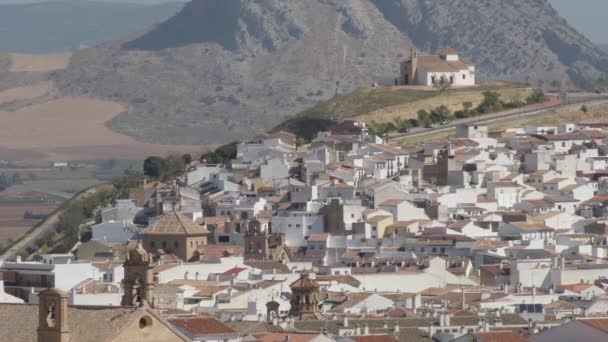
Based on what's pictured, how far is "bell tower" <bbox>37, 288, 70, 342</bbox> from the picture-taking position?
34.9 m

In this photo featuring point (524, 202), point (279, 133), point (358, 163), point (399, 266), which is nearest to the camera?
point (399, 266)

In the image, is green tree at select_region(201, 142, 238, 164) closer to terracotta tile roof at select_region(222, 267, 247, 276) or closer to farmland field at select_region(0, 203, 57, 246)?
farmland field at select_region(0, 203, 57, 246)

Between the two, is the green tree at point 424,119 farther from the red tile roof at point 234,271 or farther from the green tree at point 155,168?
the red tile roof at point 234,271

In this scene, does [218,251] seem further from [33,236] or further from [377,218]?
[33,236]

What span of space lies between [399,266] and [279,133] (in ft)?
130

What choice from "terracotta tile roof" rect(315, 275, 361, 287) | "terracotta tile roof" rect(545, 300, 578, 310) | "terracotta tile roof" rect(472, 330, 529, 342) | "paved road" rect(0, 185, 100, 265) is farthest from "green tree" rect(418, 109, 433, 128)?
"terracotta tile roof" rect(472, 330, 529, 342)

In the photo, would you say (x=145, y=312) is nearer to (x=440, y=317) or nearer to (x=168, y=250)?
(x=440, y=317)

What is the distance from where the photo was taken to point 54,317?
35094 mm

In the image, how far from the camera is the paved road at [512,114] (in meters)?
123

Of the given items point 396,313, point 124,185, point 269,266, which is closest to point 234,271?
point 269,266

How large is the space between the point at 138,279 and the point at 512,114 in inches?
3446

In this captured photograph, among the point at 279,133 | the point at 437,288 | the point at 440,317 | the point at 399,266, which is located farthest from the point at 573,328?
the point at 279,133

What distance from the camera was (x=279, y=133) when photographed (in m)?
119

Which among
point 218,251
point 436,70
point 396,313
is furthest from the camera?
point 436,70
